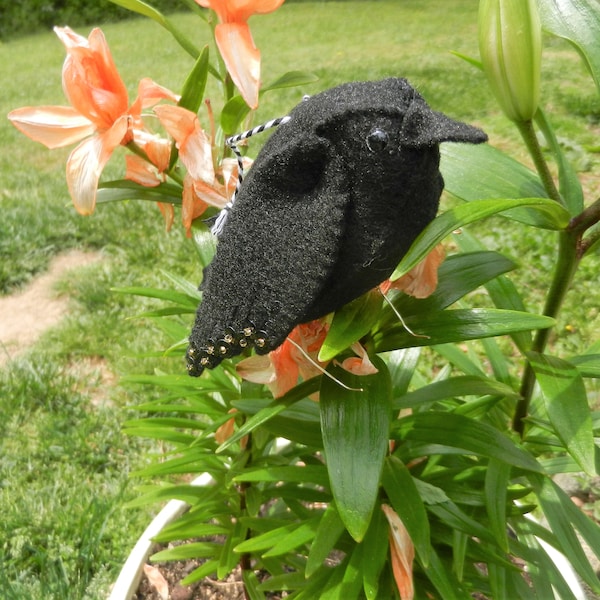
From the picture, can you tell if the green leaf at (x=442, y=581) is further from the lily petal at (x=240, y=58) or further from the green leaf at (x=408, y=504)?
the lily petal at (x=240, y=58)

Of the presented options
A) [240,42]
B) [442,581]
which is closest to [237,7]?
[240,42]

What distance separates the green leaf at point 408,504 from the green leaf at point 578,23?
38 centimetres

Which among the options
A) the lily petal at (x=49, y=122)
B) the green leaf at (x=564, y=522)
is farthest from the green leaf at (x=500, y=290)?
the lily petal at (x=49, y=122)

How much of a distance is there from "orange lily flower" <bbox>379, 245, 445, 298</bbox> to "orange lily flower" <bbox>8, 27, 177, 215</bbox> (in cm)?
24

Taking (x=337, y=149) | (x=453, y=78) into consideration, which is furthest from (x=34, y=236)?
(x=453, y=78)

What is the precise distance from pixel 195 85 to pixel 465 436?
391 millimetres

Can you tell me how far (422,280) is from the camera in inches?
19.1

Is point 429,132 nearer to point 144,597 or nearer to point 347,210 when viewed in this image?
point 347,210

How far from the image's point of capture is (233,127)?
0.57 metres

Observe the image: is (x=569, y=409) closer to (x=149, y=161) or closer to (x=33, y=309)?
(x=149, y=161)

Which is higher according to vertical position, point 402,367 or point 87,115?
point 87,115

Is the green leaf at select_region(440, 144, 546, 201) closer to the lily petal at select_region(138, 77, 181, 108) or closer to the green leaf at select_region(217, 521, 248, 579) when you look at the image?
the lily petal at select_region(138, 77, 181, 108)

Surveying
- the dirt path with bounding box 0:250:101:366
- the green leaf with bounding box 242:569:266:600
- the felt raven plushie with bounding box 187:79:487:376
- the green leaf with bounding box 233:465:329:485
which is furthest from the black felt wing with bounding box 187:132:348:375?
the dirt path with bounding box 0:250:101:366

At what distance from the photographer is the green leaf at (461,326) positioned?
1.56ft
